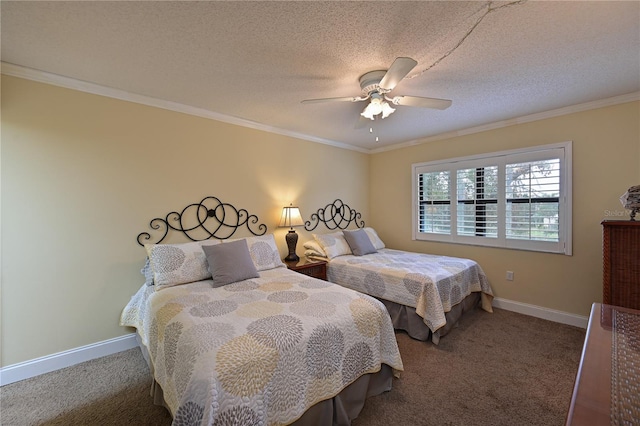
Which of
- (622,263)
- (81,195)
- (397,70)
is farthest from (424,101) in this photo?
(81,195)

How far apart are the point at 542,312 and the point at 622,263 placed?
1.47m

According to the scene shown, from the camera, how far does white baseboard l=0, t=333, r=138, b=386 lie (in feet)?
6.48

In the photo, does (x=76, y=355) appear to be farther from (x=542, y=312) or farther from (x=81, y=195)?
(x=542, y=312)

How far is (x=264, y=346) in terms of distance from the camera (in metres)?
1.30

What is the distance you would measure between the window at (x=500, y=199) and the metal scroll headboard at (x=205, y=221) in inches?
107

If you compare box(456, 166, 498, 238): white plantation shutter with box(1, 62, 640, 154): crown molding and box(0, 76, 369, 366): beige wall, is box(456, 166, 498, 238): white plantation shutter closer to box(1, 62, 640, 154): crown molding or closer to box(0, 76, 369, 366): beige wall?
box(1, 62, 640, 154): crown molding

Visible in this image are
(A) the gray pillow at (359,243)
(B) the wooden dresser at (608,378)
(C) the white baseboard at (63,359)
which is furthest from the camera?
(A) the gray pillow at (359,243)

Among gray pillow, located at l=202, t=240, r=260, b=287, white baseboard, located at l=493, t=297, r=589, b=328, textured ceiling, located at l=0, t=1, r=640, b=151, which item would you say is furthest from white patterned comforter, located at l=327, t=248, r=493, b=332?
textured ceiling, located at l=0, t=1, r=640, b=151

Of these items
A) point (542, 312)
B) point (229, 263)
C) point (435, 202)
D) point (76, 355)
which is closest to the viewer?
point (76, 355)

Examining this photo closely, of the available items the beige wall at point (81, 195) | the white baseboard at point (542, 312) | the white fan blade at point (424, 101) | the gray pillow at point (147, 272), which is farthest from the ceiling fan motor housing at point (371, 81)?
the white baseboard at point (542, 312)

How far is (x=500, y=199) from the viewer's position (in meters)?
3.32

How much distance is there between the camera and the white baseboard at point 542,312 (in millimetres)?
2836

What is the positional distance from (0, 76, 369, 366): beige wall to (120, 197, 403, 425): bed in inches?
10.6

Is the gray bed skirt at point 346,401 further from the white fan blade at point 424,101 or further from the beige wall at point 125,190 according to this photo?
the white fan blade at point 424,101
